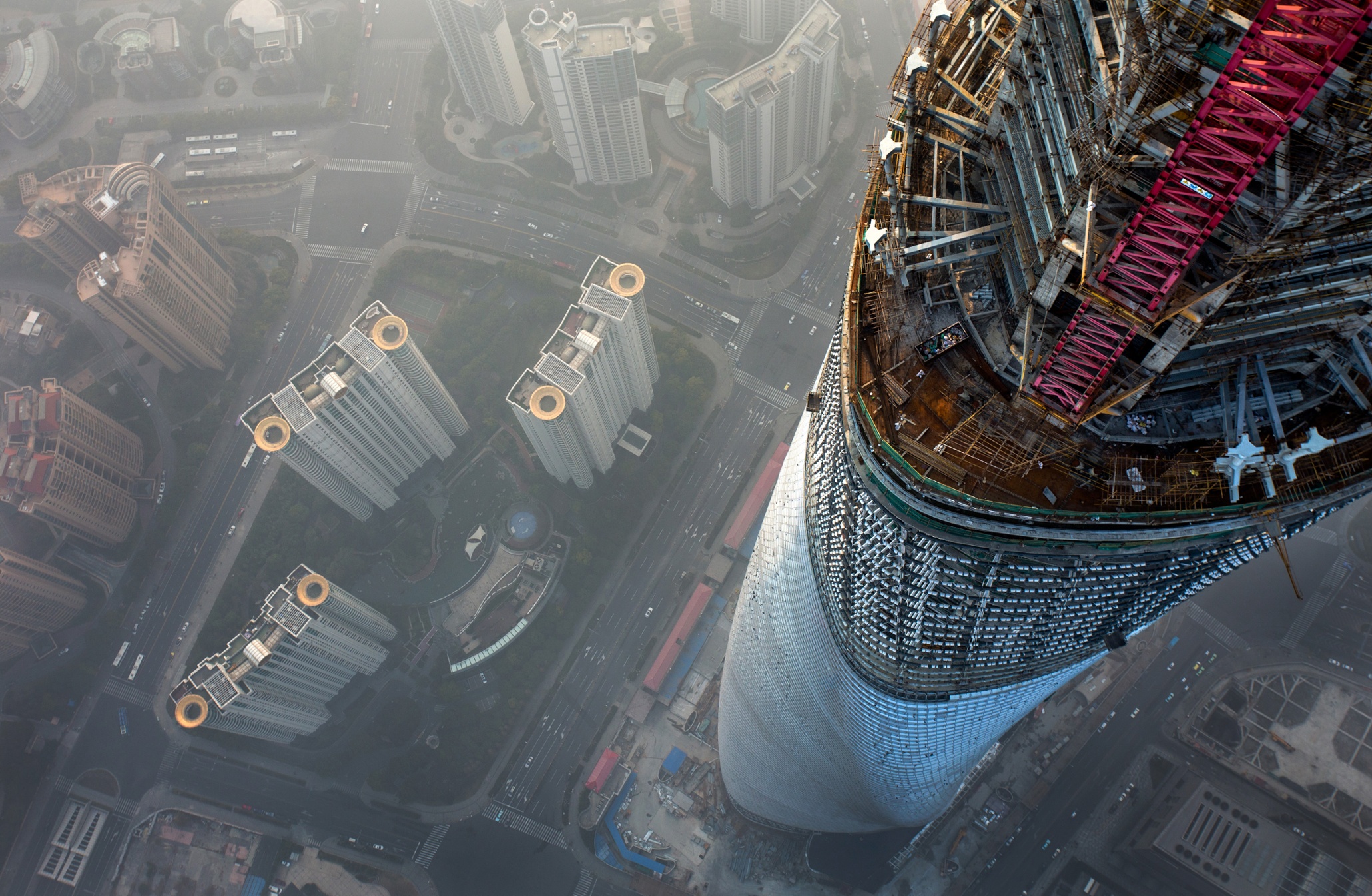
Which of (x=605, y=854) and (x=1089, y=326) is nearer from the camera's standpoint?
(x=1089, y=326)

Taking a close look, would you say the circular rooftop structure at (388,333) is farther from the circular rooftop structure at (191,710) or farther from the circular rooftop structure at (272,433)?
the circular rooftop structure at (191,710)

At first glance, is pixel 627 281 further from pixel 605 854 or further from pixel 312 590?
pixel 605 854

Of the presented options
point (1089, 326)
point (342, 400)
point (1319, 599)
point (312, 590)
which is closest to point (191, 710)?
point (312, 590)

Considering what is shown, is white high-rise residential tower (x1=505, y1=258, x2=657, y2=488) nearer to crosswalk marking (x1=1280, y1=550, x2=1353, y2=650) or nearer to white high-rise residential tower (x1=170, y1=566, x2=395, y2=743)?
white high-rise residential tower (x1=170, y1=566, x2=395, y2=743)

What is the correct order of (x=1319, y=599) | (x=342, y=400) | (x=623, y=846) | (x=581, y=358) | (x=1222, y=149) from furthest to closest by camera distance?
(x=623, y=846) < (x=1319, y=599) < (x=581, y=358) < (x=342, y=400) < (x=1222, y=149)

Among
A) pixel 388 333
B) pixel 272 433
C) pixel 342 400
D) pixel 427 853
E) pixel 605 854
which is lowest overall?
pixel 427 853

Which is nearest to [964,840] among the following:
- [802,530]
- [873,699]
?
[873,699]
